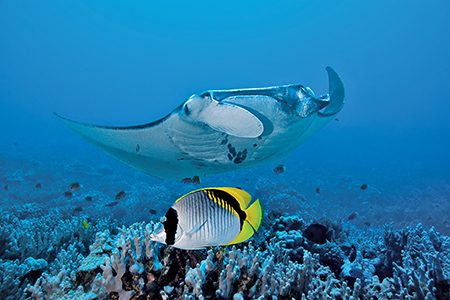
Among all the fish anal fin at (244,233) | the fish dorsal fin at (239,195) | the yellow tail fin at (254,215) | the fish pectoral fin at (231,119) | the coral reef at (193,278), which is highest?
the fish pectoral fin at (231,119)

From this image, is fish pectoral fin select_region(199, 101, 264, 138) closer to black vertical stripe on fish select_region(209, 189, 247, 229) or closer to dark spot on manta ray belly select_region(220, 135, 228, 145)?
dark spot on manta ray belly select_region(220, 135, 228, 145)

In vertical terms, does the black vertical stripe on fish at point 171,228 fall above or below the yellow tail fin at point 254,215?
below

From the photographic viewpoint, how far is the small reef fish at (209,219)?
1.24 m

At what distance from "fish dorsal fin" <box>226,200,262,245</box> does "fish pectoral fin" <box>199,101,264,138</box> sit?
1364mm

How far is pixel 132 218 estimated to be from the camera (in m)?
9.14

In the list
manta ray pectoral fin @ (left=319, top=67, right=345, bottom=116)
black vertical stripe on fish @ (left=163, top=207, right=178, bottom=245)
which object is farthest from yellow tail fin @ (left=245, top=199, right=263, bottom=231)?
manta ray pectoral fin @ (left=319, top=67, right=345, bottom=116)

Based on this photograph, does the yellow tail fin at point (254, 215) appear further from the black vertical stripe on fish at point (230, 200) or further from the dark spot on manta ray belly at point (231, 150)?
the dark spot on manta ray belly at point (231, 150)

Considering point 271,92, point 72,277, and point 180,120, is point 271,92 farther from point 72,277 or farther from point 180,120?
point 72,277

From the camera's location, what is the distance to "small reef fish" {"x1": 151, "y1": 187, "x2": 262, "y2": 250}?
1.24 meters

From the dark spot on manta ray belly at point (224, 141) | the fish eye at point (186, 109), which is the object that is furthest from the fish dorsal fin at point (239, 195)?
the dark spot on manta ray belly at point (224, 141)

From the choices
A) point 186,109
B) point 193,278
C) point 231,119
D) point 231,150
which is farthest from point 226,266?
point 231,150

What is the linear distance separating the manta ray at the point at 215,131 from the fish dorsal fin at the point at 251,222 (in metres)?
1.38

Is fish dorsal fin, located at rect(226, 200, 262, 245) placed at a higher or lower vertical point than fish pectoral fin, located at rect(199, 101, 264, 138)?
lower

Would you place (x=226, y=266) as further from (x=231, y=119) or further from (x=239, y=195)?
(x=231, y=119)
